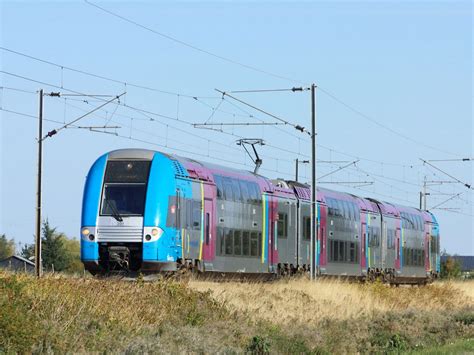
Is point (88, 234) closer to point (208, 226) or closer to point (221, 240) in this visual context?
point (208, 226)

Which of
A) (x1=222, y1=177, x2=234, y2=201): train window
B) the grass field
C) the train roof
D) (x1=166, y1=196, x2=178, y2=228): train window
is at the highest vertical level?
the train roof

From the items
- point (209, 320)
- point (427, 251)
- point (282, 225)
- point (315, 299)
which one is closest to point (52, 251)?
point (427, 251)

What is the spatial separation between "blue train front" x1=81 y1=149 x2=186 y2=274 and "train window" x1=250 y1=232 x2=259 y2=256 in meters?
6.68

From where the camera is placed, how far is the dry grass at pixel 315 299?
2877 centimetres

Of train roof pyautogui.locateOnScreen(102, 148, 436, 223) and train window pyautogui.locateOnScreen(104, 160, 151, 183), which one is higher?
train roof pyautogui.locateOnScreen(102, 148, 436, 223)

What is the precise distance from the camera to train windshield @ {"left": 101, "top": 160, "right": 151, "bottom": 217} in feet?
101

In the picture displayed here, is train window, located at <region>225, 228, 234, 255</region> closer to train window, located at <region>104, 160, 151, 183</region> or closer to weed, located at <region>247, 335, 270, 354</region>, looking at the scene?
train window, located at <region>104, 160, 151, 183</region>

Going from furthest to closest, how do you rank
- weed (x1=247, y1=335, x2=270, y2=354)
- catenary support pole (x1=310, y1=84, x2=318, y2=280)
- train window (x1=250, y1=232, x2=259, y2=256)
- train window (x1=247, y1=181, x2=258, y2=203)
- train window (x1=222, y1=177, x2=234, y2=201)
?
catenary support pole (x1=310, y1=84, x2=318, y2=280) < train window (x1=247, y1=181, x2=258, y2=203) < train window (x1=250, y1=232, x2=259, y2=256) < train window (x1=222, y1=177, x2=234, y2=201) < weed (x1=247, y1=335, x2=270, y2=354)

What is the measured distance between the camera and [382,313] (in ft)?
107

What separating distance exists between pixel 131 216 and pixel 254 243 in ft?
26.5

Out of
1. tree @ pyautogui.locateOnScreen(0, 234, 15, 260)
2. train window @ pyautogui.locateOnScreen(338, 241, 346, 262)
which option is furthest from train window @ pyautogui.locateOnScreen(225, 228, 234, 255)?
tree @ pyautogui.locateOnScreen(0, 234, 15, 260)

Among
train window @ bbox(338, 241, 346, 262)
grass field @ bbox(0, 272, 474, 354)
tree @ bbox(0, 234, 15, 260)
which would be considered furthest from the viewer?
tree @ bbox(0, 234, 15, 260)

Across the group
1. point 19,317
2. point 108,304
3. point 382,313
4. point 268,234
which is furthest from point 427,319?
point 19,317

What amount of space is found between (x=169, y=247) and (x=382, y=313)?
21.9 ft
